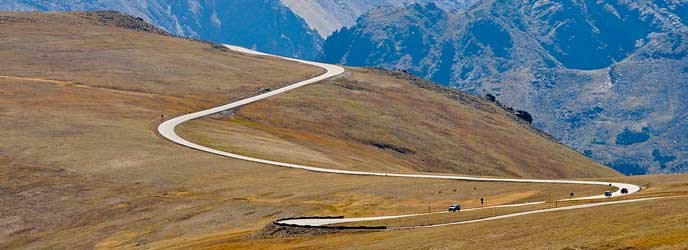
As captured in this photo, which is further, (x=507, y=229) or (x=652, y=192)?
(x=652, y=192)

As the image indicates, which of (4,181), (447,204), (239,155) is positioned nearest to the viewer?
(447,204)

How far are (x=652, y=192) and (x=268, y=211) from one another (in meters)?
41.4

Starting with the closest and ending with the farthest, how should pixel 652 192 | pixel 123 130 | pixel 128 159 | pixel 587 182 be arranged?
pixel 652 192 < pixel 587 182 < pixel 128 159 < pixel 123 130

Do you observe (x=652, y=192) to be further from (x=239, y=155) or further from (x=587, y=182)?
(x=239, y=155)

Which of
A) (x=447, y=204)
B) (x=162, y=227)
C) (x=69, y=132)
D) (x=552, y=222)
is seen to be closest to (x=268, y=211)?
(x=162, y=227)

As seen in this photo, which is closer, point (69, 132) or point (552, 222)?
point (552, 222)

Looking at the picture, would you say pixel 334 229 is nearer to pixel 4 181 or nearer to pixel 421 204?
pixel 421 204

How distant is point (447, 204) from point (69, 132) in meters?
82.8

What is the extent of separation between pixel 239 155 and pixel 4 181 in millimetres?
38273

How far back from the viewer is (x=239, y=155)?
174 m

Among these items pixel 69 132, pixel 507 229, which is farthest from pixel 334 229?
pixel 69 132

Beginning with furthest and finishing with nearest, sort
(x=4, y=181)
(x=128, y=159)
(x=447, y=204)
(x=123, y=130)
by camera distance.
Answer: (x=123, y=130)
(x=128, y=159)
(x=4, y=181)
(x=447, y=204)

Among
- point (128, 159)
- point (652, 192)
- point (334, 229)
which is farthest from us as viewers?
point (128, 159)

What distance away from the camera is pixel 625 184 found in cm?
12825
